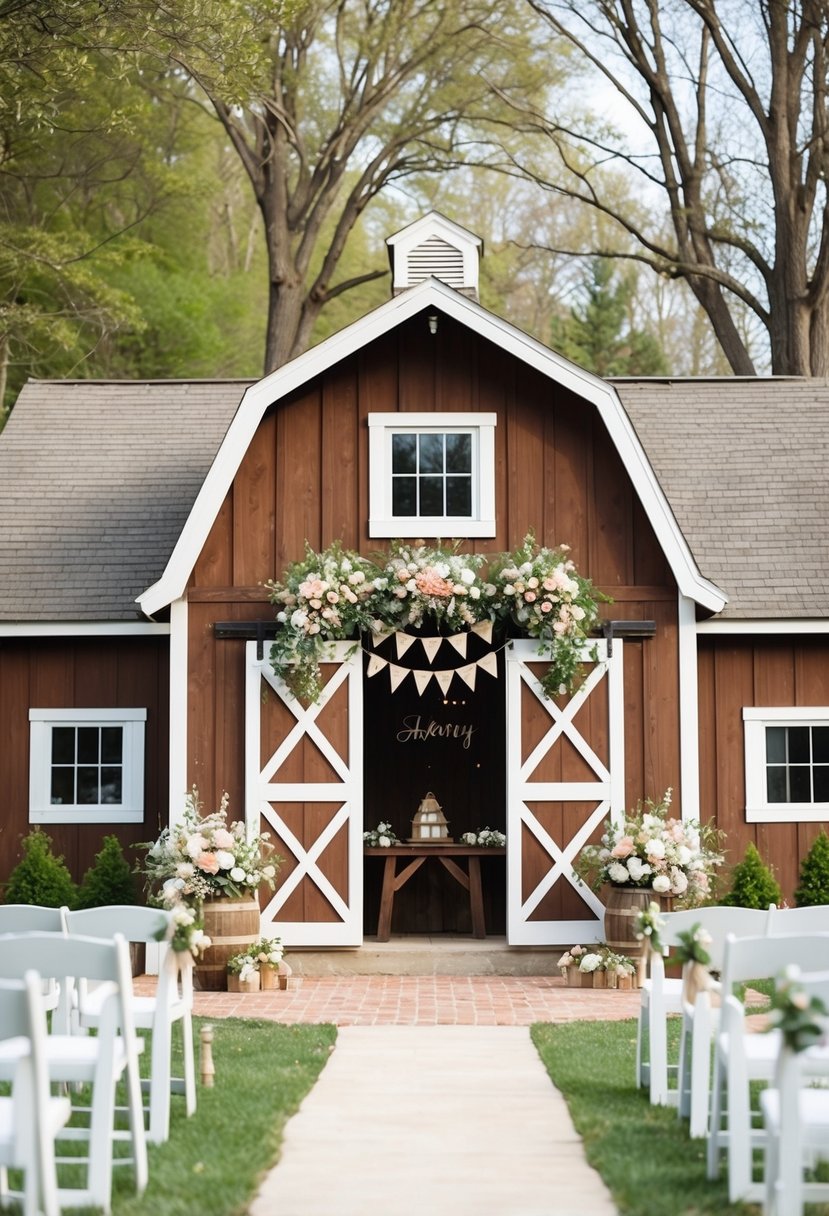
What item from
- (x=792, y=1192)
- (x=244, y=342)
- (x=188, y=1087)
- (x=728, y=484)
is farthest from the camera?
(x=244, y=342)

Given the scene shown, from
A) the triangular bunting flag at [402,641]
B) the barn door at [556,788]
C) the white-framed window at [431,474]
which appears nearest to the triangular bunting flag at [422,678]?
the triangular bunting flag at [402,641]

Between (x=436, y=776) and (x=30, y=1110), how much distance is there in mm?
9885

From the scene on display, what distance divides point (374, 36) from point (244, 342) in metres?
8.58

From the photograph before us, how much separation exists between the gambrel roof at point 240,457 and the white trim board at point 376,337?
1cm

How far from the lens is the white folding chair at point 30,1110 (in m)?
4.89

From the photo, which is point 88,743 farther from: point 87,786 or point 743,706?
point 743,706

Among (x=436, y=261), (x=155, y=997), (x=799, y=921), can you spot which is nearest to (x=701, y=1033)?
(x=799, y=921)

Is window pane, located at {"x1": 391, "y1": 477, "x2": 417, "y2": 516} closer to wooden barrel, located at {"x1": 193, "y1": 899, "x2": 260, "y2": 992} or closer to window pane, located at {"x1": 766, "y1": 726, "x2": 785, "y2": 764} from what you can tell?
wooden barrel, located at {"x1": 193, "y1": 899, "x2": 260, "y2": 992}

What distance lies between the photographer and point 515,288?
1182 inches

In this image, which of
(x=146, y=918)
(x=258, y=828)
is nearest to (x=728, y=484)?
(x=258, y=828)

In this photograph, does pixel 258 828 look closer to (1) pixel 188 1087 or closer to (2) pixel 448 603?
(2) pixel 448 603

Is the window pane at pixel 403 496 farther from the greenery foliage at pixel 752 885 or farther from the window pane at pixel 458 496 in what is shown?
the greenery foliage at pixel 752 885

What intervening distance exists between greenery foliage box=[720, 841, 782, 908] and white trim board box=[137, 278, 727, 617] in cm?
217

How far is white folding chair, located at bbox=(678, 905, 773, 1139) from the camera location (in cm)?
659
